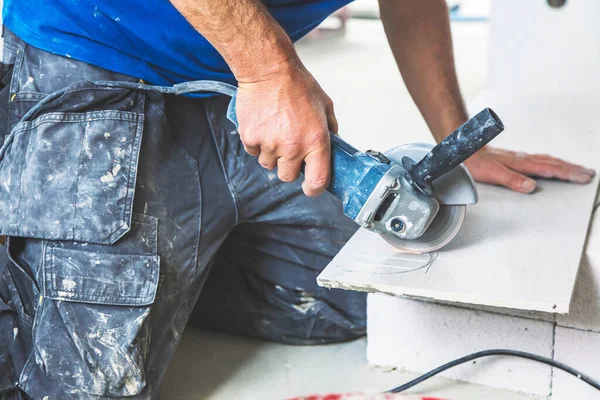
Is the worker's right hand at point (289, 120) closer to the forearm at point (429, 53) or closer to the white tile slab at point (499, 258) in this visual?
the white tile slab at point (499, 258)

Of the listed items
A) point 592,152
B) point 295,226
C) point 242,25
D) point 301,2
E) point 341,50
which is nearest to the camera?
point 242,25

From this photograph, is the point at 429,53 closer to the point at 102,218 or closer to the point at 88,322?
the point at 102,218

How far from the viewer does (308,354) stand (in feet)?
6.77

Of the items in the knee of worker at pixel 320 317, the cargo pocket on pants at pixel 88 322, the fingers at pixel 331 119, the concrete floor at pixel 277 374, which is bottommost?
the concrete floor at pixel 277 374

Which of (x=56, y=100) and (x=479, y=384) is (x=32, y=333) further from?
(x=479, y=384)

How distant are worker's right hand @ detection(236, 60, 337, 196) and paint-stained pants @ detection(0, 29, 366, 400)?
391 mm

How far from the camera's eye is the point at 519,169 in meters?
2.02

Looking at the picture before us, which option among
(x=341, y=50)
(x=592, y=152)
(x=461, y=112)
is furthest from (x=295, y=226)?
(x=341, y=50)

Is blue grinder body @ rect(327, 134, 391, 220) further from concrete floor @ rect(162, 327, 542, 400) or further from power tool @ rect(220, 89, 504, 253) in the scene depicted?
concrete floor @ rect(162, 327, 542, 400)

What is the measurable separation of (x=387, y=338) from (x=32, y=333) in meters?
0.87

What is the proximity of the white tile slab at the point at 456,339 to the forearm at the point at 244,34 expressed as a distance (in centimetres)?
75

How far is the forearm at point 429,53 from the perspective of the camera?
6.80 feet

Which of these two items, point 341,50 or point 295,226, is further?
point 341,50

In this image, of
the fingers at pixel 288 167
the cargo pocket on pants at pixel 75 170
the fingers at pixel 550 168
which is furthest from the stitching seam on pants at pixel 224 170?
the fingers at pixel 550 168
